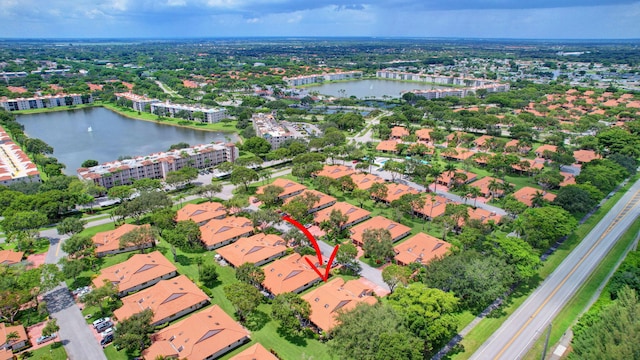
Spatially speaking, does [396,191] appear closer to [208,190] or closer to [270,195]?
[270,195]

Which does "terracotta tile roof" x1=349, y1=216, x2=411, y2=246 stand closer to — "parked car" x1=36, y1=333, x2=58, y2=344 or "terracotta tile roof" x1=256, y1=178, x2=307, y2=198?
"terracotta tile roof" x1=256, y1=178, x2=307, y2=198

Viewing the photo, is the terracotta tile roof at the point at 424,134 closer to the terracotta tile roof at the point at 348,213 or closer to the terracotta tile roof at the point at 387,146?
the terracotta tile roof at the point at 387,146

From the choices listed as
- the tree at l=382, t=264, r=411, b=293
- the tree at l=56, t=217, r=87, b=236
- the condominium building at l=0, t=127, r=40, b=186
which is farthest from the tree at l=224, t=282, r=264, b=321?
the condominium building at l=0, t=127, r=40, b=186

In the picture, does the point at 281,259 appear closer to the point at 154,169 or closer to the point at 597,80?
the point at 154,169

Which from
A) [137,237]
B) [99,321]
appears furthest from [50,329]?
[137,237]

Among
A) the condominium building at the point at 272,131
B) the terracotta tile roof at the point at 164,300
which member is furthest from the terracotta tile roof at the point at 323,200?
the condominium building at the point at 272,131
